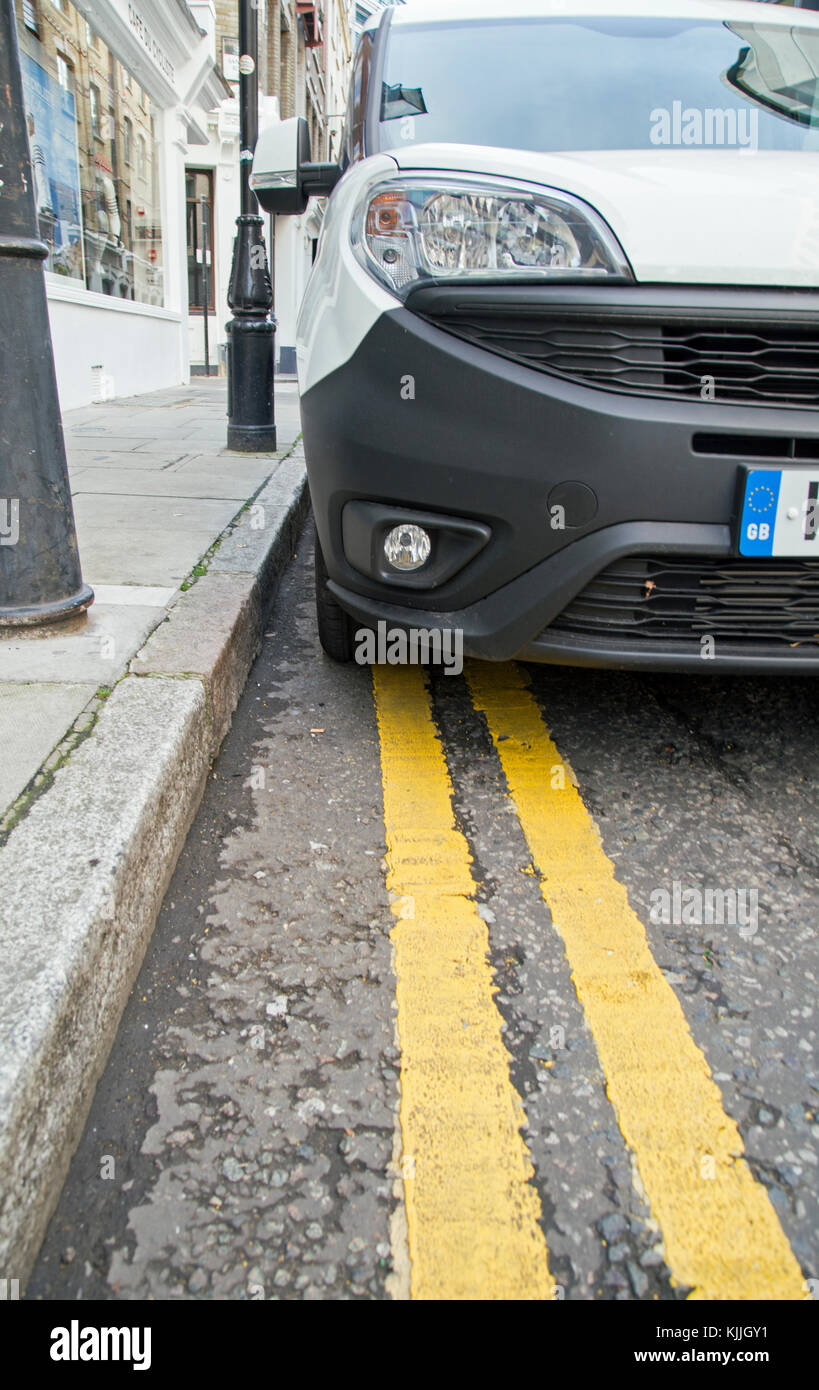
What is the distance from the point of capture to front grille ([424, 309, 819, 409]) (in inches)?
76.0

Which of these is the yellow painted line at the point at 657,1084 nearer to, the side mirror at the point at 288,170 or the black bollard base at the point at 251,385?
the side mirror at the point at 288,170

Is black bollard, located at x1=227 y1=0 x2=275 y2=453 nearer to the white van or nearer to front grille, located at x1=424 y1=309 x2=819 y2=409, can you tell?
the white van

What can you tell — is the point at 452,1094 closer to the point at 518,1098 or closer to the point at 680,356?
the point at 518,1098

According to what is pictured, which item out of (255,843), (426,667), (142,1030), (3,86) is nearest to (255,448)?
(426,667)

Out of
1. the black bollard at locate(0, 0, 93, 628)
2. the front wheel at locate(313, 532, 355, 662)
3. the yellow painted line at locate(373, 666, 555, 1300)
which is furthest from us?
the front wheel at locate(313, 532, 355, 662)

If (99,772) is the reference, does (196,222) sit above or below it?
above

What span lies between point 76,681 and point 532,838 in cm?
115

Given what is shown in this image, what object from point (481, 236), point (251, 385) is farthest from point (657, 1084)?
point (251, 385)

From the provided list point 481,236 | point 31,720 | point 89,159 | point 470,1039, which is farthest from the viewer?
point 89,159

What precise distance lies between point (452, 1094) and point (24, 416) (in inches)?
75.5

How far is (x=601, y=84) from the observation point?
2604mm

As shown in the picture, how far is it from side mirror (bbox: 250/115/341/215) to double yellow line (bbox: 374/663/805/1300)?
204cm

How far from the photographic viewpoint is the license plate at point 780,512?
193 centimetres

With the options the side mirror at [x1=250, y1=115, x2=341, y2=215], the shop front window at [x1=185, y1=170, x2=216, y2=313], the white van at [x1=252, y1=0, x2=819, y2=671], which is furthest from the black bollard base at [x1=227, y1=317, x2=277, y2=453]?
the shop front window at [x1=185, y1=170, x2=216, y2=313]
